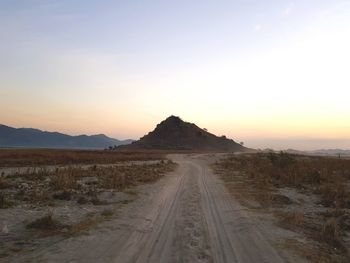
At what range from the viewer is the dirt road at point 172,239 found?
9.09 m

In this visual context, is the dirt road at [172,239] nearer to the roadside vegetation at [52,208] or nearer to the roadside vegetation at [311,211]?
the roadside vegetation at [52,208]

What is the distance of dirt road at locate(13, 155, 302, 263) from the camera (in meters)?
9.09

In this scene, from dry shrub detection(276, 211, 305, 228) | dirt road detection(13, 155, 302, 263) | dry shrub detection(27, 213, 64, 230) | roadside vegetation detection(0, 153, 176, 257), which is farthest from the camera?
dry shrub detection(276, 211, 305, 228)

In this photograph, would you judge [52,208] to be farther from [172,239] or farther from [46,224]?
[172,239]

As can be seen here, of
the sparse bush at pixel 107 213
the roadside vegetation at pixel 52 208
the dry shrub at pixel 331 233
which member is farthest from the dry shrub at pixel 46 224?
the dry shrub at pixel 331 233

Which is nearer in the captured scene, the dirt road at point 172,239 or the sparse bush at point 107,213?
the dirt road at point 172,239

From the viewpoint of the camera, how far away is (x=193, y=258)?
9008 mm

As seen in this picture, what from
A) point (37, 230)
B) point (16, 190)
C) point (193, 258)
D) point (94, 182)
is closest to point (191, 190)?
point (94, 182)

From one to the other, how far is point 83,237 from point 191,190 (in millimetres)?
12321

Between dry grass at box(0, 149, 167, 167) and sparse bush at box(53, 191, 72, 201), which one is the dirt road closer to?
sparse bush at box(53, 191, 72, 201)

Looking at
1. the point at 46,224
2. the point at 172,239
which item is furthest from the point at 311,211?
the point at 46,224

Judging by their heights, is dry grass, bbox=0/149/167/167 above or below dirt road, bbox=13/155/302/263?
above

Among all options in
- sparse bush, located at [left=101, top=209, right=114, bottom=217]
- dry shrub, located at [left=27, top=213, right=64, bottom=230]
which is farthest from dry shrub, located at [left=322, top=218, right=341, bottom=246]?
dry shrub, located at [left=27, top=213, right=64, bottom=230]

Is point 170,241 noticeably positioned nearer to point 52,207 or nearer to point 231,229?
point 231,229
